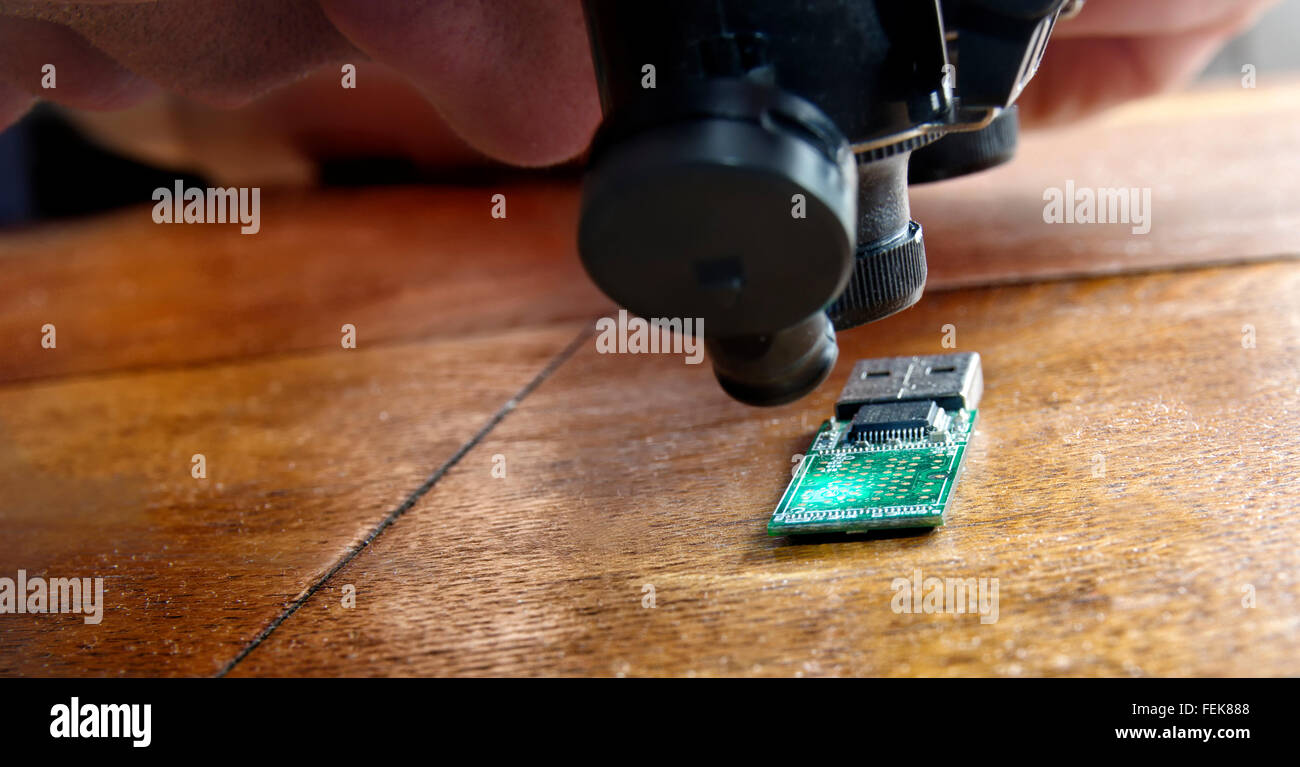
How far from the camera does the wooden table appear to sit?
416 mm

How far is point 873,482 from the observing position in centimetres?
52

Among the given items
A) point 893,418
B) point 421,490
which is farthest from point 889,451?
point 421,490

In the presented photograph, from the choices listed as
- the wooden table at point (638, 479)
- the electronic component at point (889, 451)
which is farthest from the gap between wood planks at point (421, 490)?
the electronic component at point (889, 451)

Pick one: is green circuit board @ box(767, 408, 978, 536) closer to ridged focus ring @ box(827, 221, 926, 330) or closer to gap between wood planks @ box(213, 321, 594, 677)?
ridged focus ring @ box(827, 221, 926, 330)

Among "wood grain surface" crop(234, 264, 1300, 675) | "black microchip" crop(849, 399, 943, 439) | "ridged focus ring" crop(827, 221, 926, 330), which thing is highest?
"ridged focus ring" crop(827, 221, 926, 330)

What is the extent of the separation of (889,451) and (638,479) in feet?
0.39

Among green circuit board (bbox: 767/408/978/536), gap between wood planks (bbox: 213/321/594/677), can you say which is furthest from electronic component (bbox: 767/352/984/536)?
gap between wood planks (bbox: 213/321/594/677)

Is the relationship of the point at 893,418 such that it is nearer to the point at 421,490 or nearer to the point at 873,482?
the point at 873,482

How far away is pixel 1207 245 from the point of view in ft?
2.87

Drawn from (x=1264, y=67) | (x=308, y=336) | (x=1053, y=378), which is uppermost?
(x=1264, y=67)
